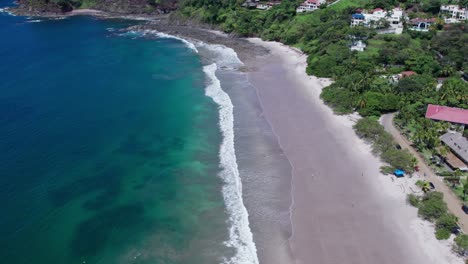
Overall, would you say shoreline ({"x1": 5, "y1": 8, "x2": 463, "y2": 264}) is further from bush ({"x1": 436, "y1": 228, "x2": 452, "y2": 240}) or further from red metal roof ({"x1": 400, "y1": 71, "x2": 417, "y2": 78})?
red metal roof ({"x1": 400, "y1": 71, "x2": 417, "y2": 78})

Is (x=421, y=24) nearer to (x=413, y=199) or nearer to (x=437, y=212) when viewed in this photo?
(x=413, y=199)

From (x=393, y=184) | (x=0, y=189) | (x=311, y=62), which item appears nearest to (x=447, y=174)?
(x=393, y=184)

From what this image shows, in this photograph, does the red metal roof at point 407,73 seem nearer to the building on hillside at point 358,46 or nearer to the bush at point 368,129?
the building on hillside at point 358,46

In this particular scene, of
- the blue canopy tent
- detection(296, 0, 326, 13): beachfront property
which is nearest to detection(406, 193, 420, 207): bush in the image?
the blue canopy tent


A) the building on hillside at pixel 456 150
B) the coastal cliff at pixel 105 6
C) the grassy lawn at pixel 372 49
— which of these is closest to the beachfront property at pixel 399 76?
the grassy lawn at pixel 372 49

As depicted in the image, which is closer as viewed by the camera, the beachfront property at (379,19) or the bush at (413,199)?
the bush at (413,199)
